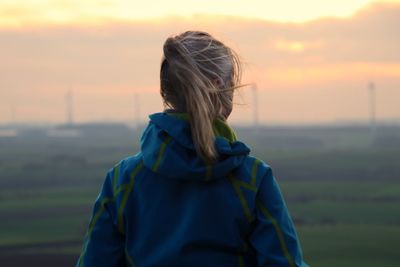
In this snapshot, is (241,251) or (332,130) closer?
(241,251)

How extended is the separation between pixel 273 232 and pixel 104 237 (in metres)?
0.62

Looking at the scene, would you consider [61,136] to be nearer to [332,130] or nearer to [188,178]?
[332,130]

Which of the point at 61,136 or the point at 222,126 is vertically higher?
the point at 222,126

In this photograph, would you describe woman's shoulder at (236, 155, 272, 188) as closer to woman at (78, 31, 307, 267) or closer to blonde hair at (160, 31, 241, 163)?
woman at (78, 31, 307, 267)

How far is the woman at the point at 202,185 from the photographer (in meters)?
2.81

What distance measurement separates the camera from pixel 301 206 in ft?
116

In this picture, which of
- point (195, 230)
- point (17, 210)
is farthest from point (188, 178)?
point (17, 210)

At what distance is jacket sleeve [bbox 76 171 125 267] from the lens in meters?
3.01

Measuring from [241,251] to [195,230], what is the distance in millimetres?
174

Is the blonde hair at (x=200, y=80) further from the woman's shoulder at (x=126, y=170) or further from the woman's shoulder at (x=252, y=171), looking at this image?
the woman's shoulder at (x=126, y=170)

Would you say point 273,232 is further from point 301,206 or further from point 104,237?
point 301,206

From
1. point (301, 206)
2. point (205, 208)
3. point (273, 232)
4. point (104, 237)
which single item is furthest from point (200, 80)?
point (301, 206)

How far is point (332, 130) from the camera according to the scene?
14538 cm

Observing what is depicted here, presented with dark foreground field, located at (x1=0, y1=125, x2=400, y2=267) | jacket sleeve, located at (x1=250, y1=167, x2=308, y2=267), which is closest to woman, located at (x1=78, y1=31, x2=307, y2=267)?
jacket sleeve, located at (x1=250, y1=167, x2=308, y2=267)
